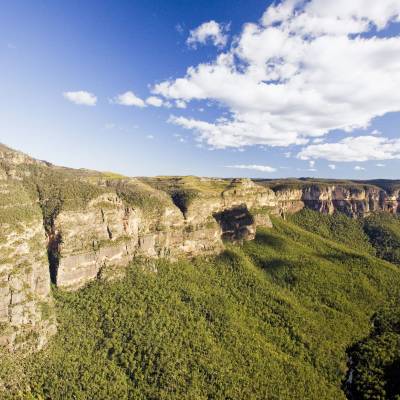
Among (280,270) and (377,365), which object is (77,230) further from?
(377,365)

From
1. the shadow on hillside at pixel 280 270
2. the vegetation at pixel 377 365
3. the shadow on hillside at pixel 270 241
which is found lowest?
the vegetation at pixel 377 365

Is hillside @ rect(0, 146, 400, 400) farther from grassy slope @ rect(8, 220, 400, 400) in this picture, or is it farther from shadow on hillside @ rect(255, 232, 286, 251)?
shadow on hillside @ rect(255, 232, 286, 251)

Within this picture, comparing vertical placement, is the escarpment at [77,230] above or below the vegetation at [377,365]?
above

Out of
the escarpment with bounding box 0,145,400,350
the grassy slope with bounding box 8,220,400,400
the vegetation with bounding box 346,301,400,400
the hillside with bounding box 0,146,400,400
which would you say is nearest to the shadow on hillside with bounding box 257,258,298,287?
the grassy slope with bounding box 8,220,400,400

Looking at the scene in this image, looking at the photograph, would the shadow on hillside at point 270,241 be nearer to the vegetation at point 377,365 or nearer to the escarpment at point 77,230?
the escarpment at point 77,230

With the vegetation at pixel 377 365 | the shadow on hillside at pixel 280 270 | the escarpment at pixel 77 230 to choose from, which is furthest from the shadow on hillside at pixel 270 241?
the vegetation at pixel 377 365

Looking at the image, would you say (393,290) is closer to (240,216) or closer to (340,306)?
(340,306)

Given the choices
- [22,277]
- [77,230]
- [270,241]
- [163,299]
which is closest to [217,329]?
[163,299]
